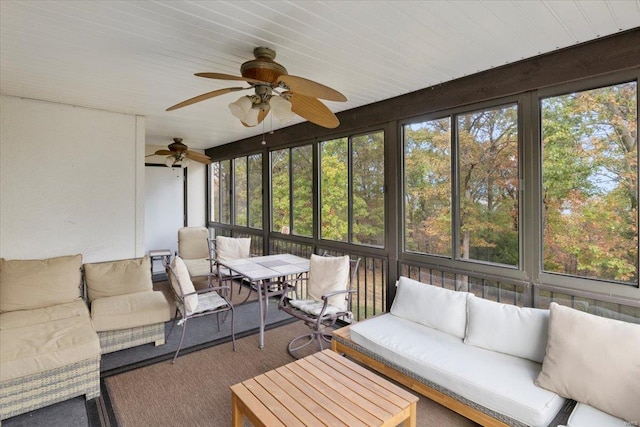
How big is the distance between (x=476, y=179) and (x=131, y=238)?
170 inches

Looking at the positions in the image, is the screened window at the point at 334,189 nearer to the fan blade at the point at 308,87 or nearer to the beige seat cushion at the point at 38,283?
the fan blade at the point at 308,87

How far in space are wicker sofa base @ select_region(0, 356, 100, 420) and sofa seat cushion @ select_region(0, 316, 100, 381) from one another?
2.0 inches

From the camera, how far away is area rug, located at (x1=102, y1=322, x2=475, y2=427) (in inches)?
88.5

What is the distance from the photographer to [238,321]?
4109 millimetres

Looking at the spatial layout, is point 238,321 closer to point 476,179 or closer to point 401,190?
point 401,190

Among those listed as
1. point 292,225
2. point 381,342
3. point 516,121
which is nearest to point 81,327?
point 381,342

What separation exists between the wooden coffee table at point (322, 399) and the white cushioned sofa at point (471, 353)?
0.43 metres

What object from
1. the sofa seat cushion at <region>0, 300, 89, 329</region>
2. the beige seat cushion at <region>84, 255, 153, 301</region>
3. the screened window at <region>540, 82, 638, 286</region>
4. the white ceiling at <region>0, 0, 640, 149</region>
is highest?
the white ceiling at <region>0, 0, 640, 149</region>

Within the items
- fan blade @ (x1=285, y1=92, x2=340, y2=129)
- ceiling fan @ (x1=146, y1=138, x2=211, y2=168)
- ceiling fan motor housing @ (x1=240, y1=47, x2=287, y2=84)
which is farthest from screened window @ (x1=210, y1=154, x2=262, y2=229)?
ceiling fan motor housing @ (x1=240, y1=47, x2=287, y2=84)

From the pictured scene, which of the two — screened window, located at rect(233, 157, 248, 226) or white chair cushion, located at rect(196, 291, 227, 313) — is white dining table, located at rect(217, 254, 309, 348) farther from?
screened window, located at rect(233, 157, 248, 226)

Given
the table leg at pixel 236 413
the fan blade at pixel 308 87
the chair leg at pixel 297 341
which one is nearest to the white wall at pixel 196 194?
the chair leg at pixel 297 341

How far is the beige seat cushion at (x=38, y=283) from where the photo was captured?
3.05 metres

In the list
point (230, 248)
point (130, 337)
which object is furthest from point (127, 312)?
point (230, 248)

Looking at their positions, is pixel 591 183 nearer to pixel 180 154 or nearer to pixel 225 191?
pixel 180 154
